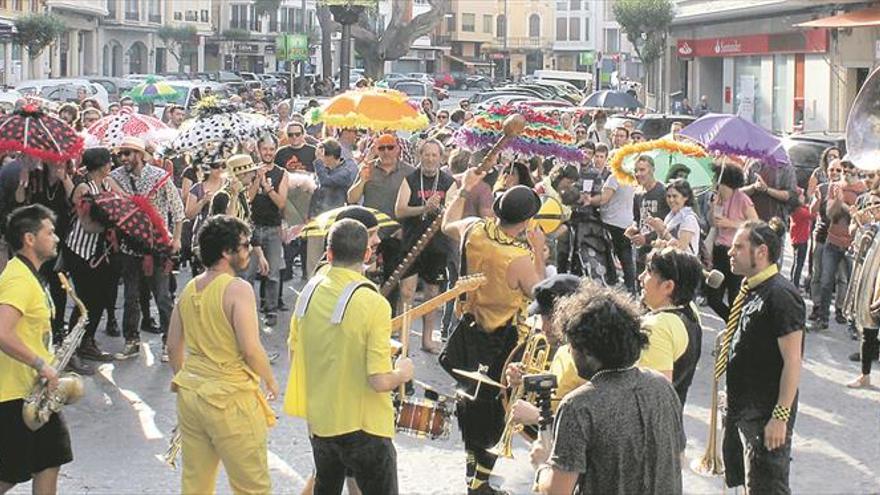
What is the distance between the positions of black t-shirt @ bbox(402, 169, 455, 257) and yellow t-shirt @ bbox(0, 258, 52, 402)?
5.26 metres

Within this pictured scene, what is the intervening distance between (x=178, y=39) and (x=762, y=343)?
81.8 metres

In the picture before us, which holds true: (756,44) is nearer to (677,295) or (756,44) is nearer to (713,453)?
(713,453)

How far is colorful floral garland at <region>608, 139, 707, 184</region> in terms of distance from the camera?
42.3ft

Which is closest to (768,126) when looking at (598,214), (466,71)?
(598,214)

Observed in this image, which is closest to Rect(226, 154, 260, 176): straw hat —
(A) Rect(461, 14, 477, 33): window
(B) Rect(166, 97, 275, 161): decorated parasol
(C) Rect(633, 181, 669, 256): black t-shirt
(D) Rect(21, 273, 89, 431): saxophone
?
(B) Rect(166, 97, 275, 161): decorated parasol

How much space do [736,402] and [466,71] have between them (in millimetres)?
96560

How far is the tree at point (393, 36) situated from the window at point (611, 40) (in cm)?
4983

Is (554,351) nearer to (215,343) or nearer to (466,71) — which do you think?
(215,343)

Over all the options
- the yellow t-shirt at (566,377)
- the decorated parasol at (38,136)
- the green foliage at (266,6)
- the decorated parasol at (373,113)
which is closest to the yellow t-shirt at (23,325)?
the yellow t-shirt at (566,377)

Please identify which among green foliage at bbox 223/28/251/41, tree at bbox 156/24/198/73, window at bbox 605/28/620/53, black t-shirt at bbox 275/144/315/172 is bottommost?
black t-shirt at bbox 275/144/315/172

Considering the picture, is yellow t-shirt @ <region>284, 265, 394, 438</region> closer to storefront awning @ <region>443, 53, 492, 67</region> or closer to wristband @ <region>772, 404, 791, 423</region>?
wristband @ <region>772, 404, 791, 423</region>

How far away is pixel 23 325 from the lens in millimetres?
6590

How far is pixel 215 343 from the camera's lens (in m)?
6.10

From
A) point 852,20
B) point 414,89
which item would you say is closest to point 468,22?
point 414,89
